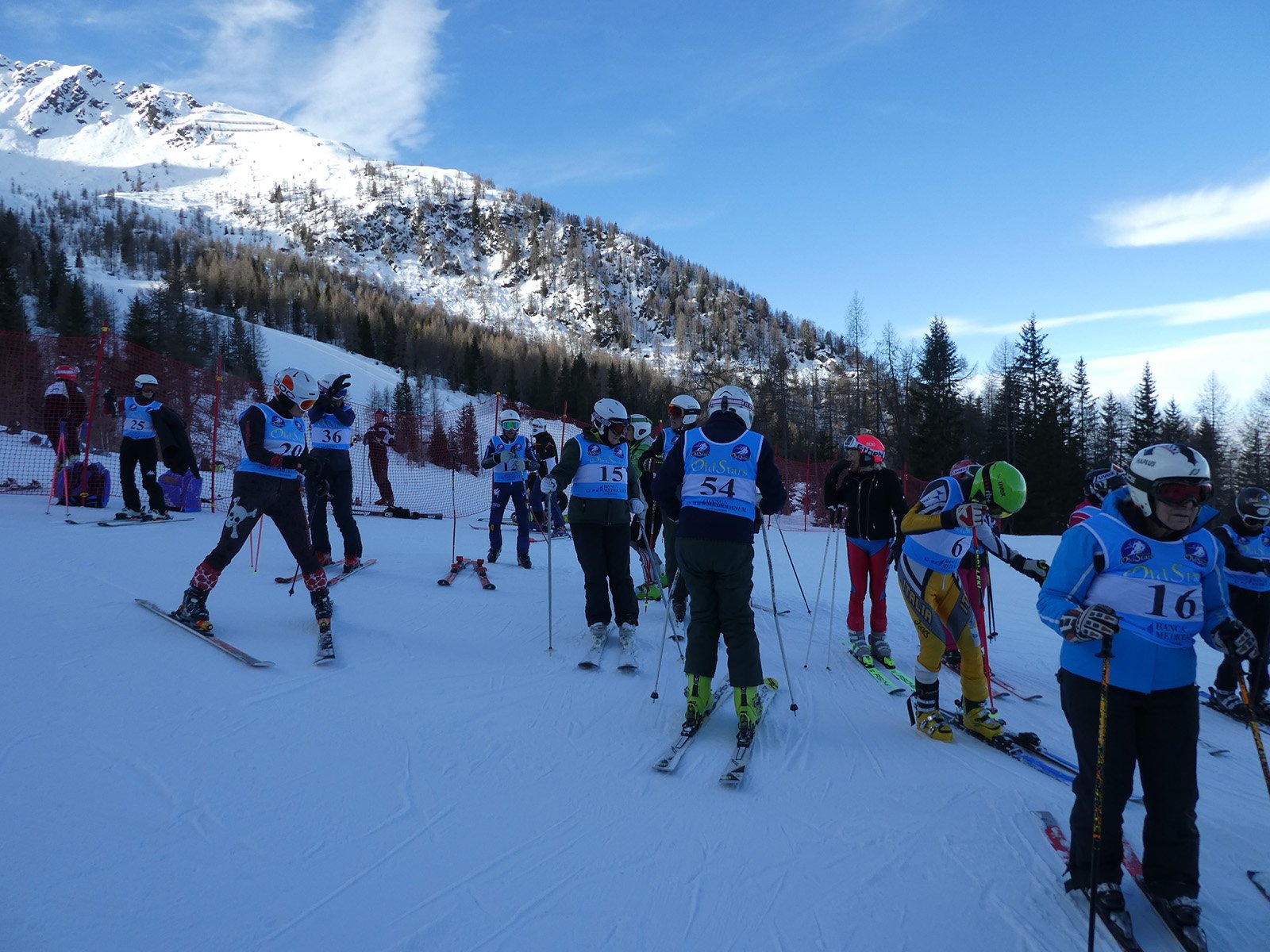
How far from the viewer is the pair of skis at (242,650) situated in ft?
16.2

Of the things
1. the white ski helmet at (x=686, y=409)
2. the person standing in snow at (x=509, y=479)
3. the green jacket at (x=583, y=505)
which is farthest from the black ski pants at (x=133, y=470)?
the white ski helmet at (x=686, y=409)

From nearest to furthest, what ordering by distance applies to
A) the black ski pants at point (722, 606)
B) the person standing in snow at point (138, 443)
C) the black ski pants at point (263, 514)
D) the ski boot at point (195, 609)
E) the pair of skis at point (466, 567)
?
the black ski pants at point (722, 606)
the black ski pants at point (263, 514)
the ski boot at point (195, 609)
the pair of skis at point (466, 567)
the person standing in snow at point (138, 443)

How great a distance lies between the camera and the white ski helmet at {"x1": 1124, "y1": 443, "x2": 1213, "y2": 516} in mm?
2609

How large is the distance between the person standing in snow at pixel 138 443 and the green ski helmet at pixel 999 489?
419 inches

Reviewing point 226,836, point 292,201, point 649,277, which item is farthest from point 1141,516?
point 292,201

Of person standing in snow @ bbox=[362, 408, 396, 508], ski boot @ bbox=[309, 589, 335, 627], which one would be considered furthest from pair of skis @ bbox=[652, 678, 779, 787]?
person standing in snow @ bbox=[362, 408, 396, 508]

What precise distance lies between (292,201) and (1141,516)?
695 ft

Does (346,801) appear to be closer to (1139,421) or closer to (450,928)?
(450,928)

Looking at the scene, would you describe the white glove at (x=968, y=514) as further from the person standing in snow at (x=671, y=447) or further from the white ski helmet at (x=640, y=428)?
the white ski helmet at (x=640, y=428)

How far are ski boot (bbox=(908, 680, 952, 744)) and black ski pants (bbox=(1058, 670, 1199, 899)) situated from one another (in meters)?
1.78

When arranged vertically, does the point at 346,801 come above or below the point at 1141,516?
below

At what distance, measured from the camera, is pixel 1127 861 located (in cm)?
306

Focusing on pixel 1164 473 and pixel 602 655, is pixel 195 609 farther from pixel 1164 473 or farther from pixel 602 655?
pixel 1164 473

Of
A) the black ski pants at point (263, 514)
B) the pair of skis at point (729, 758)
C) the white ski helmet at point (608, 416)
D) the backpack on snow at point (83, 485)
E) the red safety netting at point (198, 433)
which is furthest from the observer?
the red safety netting at point (198, 433)
